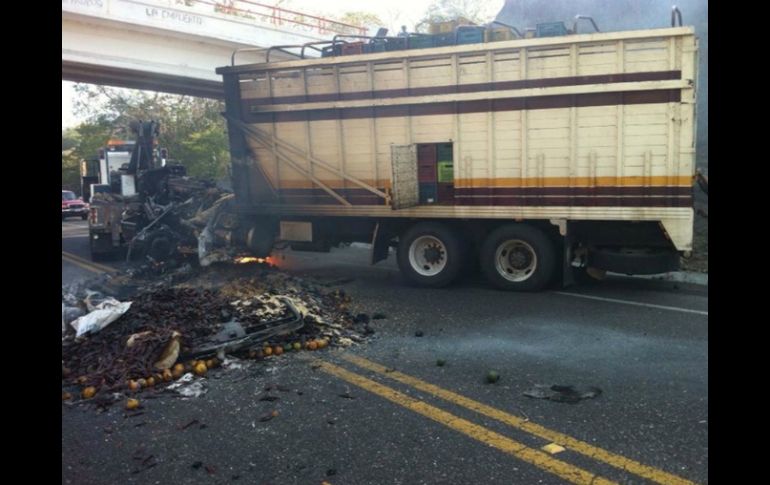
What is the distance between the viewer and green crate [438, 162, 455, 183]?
9.23 m

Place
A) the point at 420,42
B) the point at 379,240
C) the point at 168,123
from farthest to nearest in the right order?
the point at 168,123 < the point at 379,240 < the point at 420,42

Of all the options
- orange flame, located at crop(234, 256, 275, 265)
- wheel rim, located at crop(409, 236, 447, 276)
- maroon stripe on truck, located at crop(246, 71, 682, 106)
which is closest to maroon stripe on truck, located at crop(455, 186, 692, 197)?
wheel rim, located at crop(409, 236, 447, 276)

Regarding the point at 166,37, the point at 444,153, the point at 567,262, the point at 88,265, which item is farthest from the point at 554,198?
the point at 166,37

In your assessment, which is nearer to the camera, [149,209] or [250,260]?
[250,260]

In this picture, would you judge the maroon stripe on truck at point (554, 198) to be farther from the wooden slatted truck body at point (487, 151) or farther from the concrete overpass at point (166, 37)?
the concrete overpass at point (166, 37)

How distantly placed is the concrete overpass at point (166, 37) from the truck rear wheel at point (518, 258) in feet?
40.0

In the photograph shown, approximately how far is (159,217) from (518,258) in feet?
22.7

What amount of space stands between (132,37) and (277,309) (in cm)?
1352

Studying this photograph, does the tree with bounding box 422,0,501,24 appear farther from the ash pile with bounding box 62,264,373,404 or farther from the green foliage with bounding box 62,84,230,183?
the ash pile with bounding box 62,264,373,404

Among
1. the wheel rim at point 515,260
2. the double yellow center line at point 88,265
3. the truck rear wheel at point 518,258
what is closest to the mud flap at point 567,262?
the truck rear wheel at point 518,258

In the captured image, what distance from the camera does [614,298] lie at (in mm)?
8219

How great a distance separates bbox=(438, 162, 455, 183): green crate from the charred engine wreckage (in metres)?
3.56

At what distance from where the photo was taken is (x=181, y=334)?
19.0 ft

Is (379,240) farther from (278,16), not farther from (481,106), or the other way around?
(278,16)
